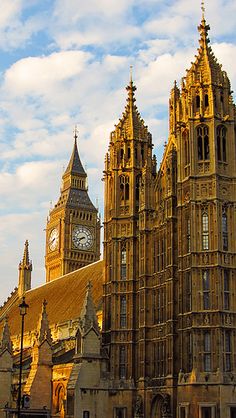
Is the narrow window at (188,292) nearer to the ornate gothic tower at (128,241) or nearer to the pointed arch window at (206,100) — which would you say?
the ornate gothic tower at (128,241)

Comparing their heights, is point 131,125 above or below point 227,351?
above

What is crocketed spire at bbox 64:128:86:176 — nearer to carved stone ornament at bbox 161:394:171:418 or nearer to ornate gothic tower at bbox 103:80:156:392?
ornate gothic tower at bbox 103:80:156:392

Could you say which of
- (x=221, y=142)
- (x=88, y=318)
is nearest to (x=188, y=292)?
(x=88, y=318)

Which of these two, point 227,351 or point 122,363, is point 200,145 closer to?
point 227,351

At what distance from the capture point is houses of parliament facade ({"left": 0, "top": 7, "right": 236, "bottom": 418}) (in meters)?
53.3

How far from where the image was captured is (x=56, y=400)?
66.1 metres

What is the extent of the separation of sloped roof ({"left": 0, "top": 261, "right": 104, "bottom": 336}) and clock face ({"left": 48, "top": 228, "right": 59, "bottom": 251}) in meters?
23.2

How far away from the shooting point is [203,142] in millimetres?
57281

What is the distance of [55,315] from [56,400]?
624 inches

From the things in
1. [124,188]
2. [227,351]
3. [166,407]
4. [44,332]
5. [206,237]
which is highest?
[124,188]

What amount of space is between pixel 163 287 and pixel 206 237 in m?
6.39

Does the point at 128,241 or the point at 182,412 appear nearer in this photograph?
the point at 182,412

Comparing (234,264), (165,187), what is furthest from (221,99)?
(234,264)

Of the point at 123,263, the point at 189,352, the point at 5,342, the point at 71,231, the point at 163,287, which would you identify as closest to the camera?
the point at 189,352
